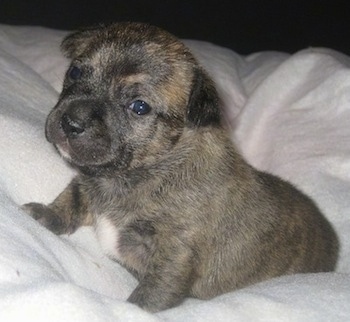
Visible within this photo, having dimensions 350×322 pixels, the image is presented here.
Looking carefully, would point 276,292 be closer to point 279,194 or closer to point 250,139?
point 279,194

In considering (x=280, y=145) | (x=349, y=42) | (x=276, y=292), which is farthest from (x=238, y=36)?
(x=276, y=292)

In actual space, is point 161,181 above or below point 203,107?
below

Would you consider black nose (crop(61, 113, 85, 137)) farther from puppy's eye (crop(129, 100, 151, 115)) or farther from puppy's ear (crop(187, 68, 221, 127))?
puppy's ear (crop(187, 68, 221, 127))

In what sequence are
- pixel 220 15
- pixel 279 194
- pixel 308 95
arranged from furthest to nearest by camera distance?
pixel 220 15, pixel 308 95, pixel 279 194

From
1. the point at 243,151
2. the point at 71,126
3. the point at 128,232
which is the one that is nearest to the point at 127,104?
the point at 71,126

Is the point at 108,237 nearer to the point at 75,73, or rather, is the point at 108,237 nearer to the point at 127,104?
the point at 127,104

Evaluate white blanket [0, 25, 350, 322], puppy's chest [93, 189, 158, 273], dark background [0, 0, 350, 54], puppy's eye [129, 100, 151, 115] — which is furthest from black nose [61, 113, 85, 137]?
dark background [0, 0, 350, 54]
